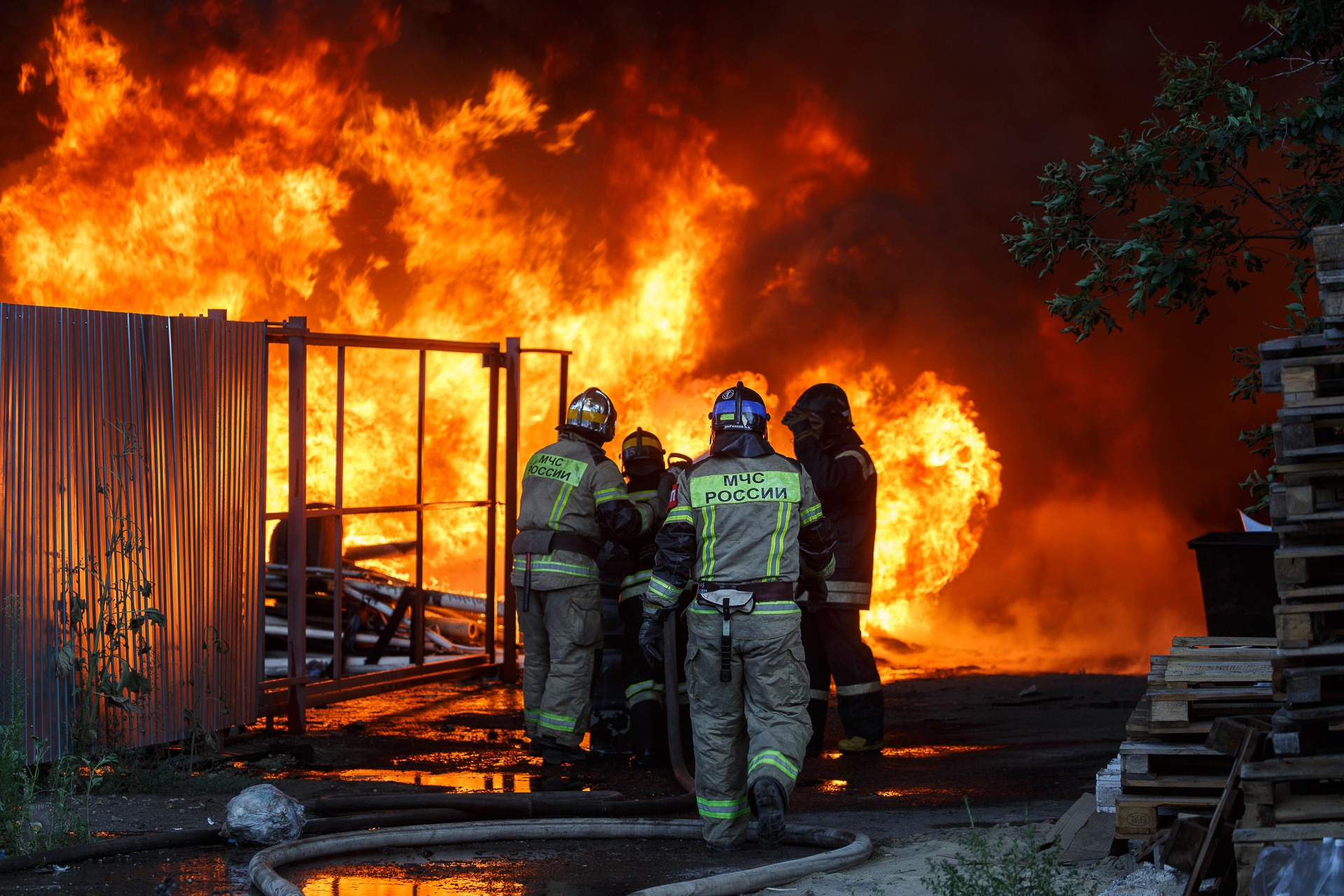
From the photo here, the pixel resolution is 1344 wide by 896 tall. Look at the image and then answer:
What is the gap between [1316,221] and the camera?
19.6 feet

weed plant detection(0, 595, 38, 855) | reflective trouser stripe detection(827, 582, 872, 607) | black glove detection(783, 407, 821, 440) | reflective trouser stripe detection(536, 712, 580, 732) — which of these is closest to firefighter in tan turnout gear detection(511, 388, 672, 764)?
reflective trouser stripe detection(536, 712, 580, 732)

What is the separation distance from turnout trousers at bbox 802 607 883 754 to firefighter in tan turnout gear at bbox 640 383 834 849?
1907mm

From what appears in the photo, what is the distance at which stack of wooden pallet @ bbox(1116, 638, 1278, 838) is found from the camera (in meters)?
4.41

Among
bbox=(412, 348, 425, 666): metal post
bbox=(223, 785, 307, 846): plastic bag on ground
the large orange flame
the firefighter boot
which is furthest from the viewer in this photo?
the large orange flame

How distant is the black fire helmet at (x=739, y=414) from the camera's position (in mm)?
5438

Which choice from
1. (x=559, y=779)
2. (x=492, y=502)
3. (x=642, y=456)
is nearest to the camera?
(x=559, y=779)

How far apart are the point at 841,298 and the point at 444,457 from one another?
527cm

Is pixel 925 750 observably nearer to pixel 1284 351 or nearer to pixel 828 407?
pixel 828 407

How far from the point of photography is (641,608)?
725 centimetres

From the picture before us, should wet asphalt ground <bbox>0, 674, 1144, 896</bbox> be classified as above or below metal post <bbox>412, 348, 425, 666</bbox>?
below

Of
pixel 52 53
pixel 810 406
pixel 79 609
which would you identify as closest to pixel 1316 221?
pixel 810 406

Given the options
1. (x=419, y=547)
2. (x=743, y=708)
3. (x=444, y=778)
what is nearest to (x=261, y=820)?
(x=444, y=778)

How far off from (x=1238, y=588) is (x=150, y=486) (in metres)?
6.13

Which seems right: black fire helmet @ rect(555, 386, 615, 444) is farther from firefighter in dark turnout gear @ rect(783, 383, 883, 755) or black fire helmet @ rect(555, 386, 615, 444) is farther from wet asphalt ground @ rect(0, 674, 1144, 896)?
wet asphalt ground @ rect(0, 674, 1144, 896)
